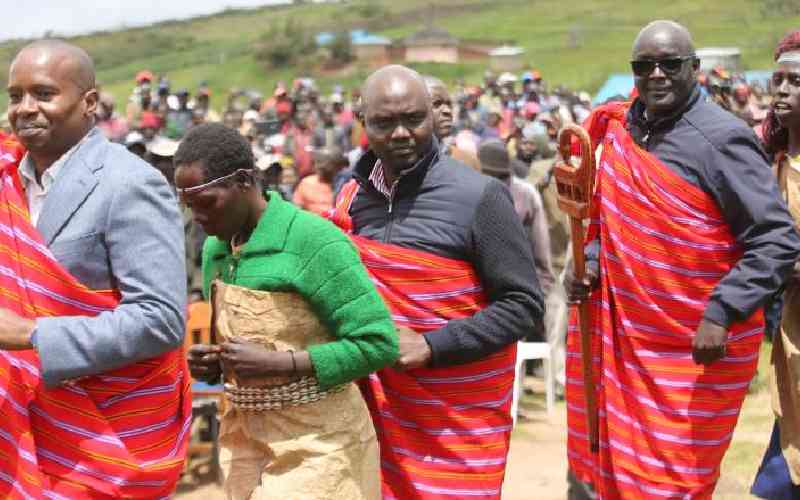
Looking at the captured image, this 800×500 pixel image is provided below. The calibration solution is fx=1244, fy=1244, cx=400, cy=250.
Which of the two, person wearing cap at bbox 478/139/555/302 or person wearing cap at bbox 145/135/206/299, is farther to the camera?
person wearing cap at bbox 478/139/555/302

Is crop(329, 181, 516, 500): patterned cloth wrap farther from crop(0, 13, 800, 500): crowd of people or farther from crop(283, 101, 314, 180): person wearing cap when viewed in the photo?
crop(283, 101, 314, 180): person wearing cap

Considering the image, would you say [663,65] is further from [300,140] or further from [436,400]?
[300,140]

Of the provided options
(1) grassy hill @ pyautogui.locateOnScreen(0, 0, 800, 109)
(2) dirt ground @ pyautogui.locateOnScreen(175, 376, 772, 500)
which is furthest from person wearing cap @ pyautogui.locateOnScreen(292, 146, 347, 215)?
(1) grassy hill @ pyautogui.locateOnScreen(0, 0, 800, 109)

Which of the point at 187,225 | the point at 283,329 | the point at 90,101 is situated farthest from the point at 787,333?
the point at 187,225

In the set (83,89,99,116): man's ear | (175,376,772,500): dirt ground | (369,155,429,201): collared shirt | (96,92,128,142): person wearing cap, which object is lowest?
(175,376,772,500): dirt ground

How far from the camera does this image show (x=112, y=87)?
49406 mm

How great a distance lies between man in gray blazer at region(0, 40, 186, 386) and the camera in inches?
128

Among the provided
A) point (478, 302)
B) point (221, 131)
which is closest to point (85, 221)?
point (221, 131)

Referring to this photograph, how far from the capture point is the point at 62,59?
346 centimetres

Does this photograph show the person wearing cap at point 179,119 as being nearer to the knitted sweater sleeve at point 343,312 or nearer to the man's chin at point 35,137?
the man's chin at point 35,137

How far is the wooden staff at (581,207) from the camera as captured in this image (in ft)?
16.4

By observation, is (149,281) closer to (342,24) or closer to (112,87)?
(112,87)

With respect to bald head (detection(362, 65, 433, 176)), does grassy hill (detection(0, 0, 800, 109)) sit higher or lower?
lower

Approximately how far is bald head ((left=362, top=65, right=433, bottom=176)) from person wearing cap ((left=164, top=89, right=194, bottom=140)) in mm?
10930
